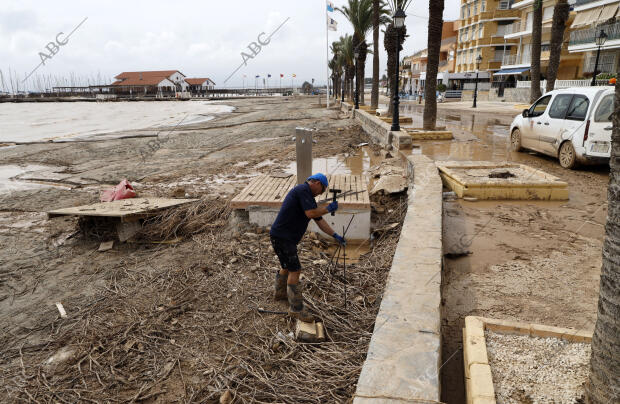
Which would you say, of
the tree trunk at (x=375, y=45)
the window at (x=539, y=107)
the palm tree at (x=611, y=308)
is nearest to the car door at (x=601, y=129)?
the window at (x=539, y=107)

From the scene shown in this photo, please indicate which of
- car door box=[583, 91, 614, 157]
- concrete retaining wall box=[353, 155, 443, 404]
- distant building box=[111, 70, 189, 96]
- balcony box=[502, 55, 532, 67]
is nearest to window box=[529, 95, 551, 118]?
car door box=[583, 91, 614, 157]

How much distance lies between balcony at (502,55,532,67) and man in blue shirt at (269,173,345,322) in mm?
46920

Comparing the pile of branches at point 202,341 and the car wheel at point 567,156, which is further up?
the car wheel at point 567,156

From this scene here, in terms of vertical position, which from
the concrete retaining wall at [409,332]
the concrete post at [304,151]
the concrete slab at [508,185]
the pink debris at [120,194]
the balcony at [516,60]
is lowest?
the pink debris at [120,194]

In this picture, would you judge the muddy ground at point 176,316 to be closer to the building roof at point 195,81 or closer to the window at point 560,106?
the window at point 560,106

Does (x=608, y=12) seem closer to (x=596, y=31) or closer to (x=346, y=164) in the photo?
(x=596, y=31)

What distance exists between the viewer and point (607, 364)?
82.4 inches

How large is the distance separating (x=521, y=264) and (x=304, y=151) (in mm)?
3797

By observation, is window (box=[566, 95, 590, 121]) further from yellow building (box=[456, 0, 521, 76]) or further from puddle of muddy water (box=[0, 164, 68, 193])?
yellow building (box=[456, 0, 521, 76])

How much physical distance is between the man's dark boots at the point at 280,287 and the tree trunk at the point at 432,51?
1188 centimetres

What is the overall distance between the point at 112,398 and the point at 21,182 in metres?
Answer: 12.2

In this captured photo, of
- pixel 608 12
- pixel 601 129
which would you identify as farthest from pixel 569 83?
pixel 601 129

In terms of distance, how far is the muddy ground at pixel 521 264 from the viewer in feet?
11.5

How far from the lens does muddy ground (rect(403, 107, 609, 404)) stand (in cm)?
351
